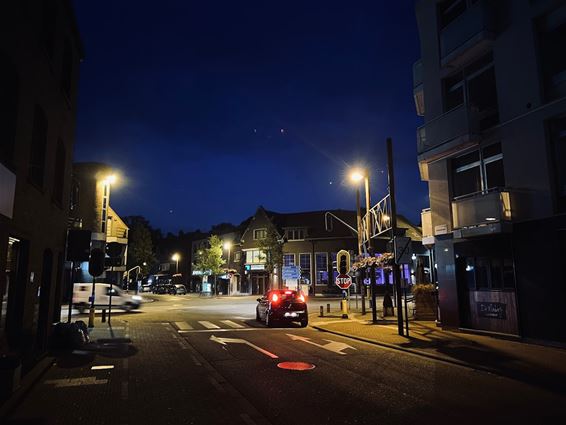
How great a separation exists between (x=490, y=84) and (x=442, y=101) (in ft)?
5.90

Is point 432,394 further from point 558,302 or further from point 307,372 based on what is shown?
point 558,302

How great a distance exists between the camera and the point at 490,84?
609 inches

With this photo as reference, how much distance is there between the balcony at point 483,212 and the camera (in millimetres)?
13469

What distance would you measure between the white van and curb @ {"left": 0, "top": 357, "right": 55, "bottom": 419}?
15.5 m

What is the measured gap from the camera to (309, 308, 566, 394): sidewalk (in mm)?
9148

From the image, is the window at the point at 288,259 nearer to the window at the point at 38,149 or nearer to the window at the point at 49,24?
the window at the point at 38,149

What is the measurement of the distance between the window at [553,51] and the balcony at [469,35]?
1586 mm

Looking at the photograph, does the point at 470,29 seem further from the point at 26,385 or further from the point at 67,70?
the point at 26,385

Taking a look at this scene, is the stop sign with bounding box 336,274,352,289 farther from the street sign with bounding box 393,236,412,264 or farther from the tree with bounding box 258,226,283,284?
the tree with bounding box 258,226,283,284

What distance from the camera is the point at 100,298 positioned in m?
25.5

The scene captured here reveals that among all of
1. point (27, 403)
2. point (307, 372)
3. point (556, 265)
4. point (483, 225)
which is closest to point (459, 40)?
point (483, 225)

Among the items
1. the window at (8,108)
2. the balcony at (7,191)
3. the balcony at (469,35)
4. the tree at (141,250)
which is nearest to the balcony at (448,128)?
the balcony at (469,35)

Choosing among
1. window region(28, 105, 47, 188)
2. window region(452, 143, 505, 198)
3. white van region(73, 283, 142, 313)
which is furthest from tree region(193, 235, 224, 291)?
window region(28, 105, 47, 188)

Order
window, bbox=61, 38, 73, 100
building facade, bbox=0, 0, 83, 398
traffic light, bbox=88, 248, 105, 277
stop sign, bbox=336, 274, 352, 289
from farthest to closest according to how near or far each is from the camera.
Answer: stop sign, bbox=336, 274, 352, 289, traffic light, bbox=88, 248, 105, 277, window, bbox=61, 38, 73, 100, building facade, bbox=0, 0, 83, 398
